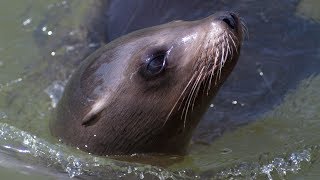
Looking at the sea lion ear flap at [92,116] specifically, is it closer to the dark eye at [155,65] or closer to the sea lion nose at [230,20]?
the dark eye at [155,65]

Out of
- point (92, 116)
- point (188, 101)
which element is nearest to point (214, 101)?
point (188, 101)

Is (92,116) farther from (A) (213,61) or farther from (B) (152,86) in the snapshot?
(A) (213,61)

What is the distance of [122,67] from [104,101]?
24cm

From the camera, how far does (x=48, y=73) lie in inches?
260

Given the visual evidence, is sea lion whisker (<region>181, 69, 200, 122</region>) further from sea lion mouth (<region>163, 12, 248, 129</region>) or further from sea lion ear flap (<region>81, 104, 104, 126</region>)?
sea lion ear flap (<region>81, 104, 104, 126</region>)

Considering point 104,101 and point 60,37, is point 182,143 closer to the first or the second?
point 104,101

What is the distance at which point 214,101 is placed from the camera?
5.83m

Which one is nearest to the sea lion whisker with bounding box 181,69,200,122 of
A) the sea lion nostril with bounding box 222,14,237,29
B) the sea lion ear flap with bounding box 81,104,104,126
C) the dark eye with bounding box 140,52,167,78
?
the dark eye with bounding box 140,52,167,78

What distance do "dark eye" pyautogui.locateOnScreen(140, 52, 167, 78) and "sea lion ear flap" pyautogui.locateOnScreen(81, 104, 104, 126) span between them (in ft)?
1.16

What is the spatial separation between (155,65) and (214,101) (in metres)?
1.14

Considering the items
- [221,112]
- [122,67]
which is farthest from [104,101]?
[221,112]

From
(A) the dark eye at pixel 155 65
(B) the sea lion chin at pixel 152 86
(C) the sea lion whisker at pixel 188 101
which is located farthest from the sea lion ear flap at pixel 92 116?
(C) the sea lion whisker at pixel 188 101

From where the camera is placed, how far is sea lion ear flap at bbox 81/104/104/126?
4887mm

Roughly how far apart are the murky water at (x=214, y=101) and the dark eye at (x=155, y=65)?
0.61m
